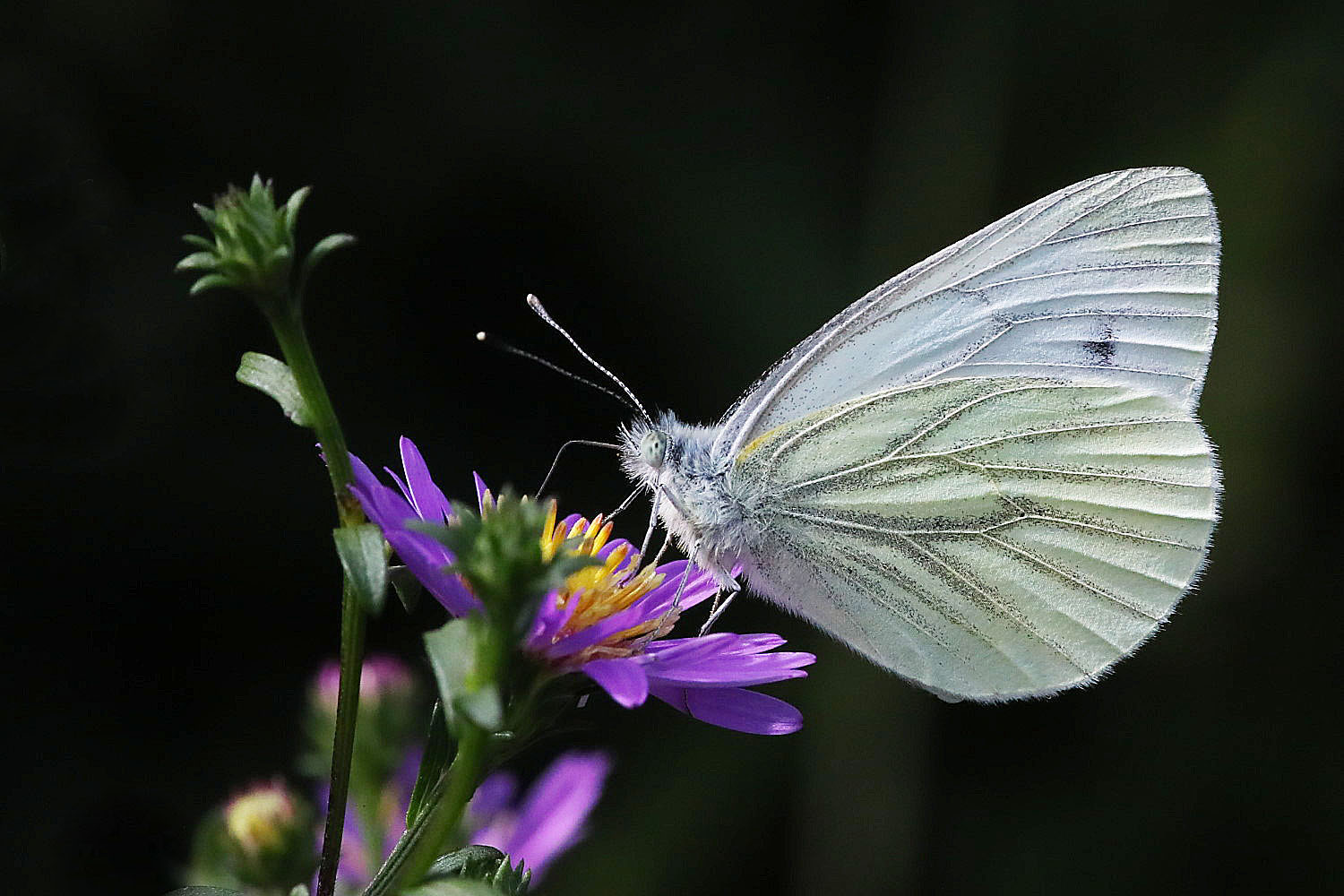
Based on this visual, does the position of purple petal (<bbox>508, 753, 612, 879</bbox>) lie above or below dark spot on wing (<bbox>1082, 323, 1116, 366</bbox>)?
below

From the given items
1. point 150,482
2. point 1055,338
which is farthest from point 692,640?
point 150,482

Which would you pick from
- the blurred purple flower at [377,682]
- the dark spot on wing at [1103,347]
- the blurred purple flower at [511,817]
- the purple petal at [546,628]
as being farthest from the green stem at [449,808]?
the dark spot on wing at [1103,347]

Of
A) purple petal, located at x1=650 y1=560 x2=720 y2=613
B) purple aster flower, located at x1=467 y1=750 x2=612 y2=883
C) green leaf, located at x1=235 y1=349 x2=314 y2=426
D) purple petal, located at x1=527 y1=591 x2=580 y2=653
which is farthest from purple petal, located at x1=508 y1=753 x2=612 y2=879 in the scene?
green leaf, located at x1=235 y1=349 x2=314 y2=426

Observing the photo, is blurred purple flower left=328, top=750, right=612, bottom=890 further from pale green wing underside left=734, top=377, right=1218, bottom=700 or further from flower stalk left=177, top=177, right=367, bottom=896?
flower stalk left=177, top=177, right=367, bottom=896

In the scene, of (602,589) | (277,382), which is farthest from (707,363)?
(277,382)

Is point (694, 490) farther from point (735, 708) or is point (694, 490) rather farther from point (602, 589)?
point (735, 708)
